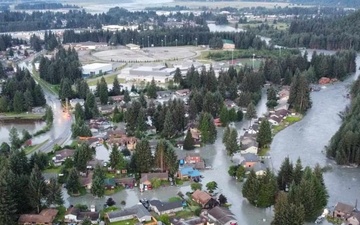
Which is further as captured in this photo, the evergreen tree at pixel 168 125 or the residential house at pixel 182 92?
the residential house at pixel 182 92

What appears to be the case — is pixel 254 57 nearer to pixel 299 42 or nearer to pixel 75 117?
pixel 299 42

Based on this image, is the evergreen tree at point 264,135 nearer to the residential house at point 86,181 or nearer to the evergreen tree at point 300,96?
the evergreen tree at point 300,96

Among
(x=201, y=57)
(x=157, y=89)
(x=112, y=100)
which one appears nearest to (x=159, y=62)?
(x=201, y=57)

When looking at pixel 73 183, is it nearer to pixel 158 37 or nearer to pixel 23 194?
pixel 23 194

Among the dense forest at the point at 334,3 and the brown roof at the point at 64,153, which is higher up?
the dense forest at the point at 334,3

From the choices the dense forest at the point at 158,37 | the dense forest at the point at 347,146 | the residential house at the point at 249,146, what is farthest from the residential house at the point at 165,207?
the dense forest at the point at 158,37

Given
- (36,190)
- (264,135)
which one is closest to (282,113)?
(264,135)
